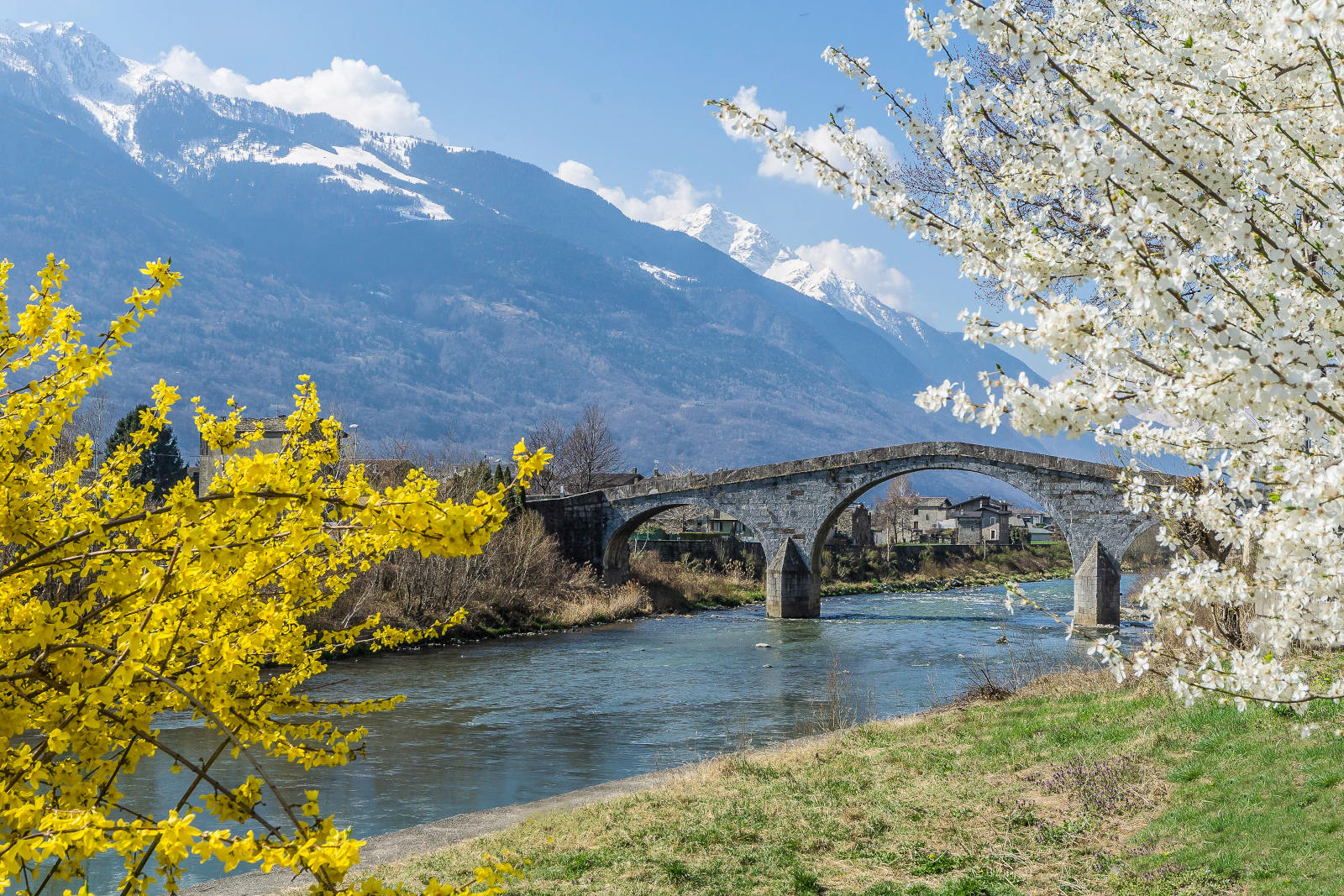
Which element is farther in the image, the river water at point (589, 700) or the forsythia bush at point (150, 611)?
the river water at point (589, 700)

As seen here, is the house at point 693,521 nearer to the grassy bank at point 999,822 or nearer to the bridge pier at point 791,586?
the bridge pier at point 791,586

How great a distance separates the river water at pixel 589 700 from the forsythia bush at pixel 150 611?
5.88 metres

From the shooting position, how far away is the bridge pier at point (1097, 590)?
30.7 meters

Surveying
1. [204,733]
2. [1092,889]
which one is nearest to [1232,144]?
[1092,889]

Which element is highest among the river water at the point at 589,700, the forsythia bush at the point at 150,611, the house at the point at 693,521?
the house at the point at 693,521

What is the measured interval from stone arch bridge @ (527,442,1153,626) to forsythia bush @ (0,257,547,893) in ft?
93.7

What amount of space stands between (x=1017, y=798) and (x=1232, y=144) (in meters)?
5.67

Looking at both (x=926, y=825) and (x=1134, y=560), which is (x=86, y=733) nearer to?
(x=926, y=825)

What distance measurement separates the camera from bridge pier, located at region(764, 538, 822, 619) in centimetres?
3547

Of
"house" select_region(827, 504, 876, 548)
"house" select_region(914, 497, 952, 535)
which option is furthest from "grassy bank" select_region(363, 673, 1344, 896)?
"house" select_region(914, 497, 952, 535)

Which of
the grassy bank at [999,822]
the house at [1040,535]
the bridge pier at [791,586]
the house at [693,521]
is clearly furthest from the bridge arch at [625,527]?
the house at [1040,535]

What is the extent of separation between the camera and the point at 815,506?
3725 centimetres

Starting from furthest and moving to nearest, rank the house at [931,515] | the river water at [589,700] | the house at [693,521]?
the house at [931,515], the house at [693,521], the river water at [589,700]

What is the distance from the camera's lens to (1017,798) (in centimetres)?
771
